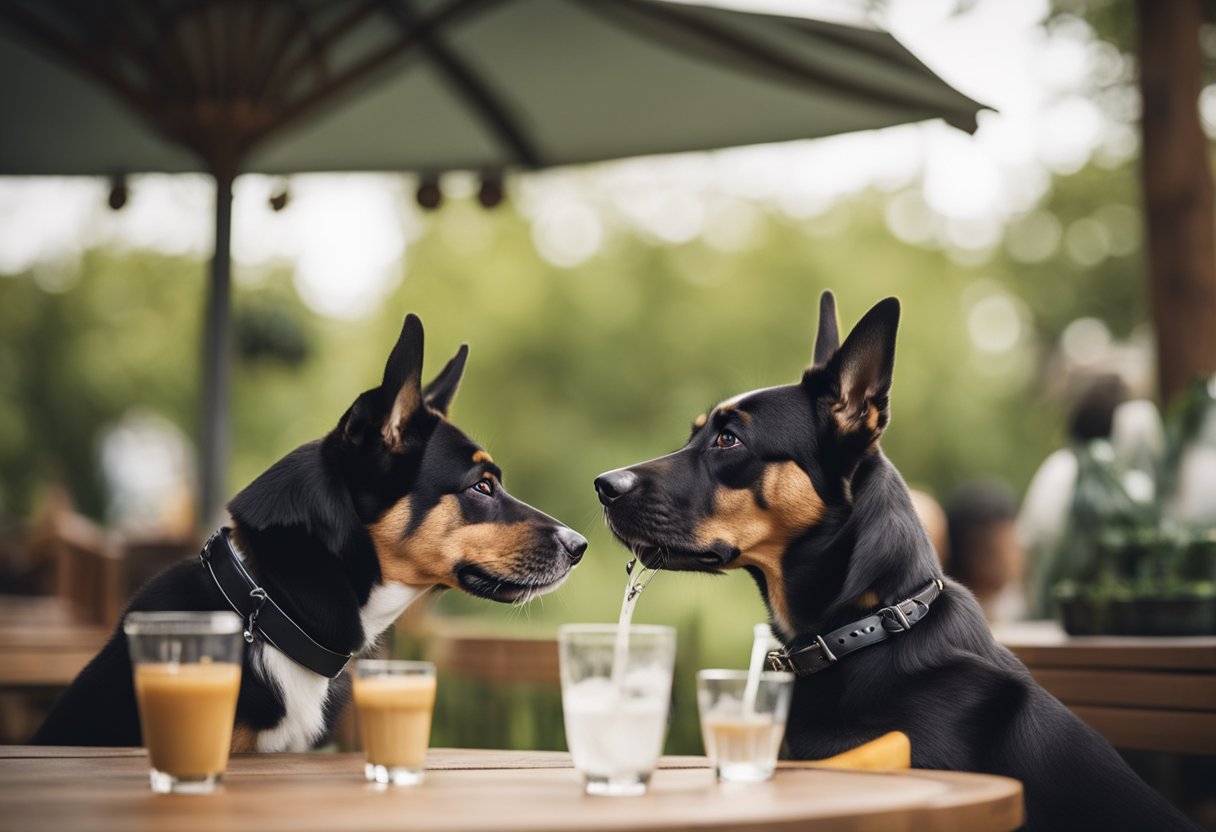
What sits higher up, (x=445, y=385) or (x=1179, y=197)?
(x=1179, y=197)

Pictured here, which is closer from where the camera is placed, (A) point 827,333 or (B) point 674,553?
(B) point 674,553

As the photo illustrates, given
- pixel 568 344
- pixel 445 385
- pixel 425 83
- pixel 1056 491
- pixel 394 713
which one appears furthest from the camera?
pixel 568 344

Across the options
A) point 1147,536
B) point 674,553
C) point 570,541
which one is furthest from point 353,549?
point 1147,536

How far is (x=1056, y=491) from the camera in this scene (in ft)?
16.9

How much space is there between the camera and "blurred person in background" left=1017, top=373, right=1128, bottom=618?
15.0ft

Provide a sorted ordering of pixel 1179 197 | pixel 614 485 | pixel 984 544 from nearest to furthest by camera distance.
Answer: pixel 614 485 → pixel 1179 197 → pixel 984 544

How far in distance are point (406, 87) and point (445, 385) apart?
8.04 feet

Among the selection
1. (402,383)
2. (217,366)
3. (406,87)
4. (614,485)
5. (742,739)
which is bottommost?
(742,739)

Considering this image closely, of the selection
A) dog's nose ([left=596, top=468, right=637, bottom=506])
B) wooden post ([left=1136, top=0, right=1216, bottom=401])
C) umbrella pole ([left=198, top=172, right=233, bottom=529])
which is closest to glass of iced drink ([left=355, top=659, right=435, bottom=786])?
dog's nose ([left=596, top=468, right=637, bottom=506])

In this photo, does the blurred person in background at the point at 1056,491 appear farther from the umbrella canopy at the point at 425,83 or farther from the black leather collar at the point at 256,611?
the black leather collar at the point at 256,611

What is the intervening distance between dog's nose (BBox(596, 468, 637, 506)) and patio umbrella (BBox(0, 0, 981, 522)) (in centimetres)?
162

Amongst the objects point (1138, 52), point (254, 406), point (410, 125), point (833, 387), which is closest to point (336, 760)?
point (833, 387)

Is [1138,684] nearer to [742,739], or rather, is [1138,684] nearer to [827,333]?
[827,333]

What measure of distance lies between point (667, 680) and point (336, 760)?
72 cm
